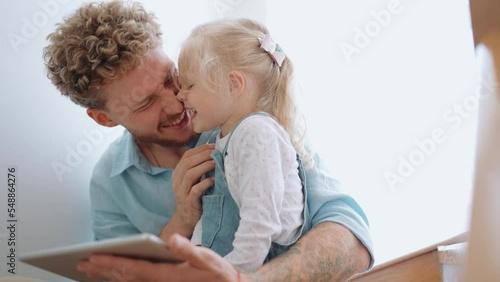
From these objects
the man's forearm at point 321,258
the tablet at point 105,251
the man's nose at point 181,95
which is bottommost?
the man's forearm at point 321,258

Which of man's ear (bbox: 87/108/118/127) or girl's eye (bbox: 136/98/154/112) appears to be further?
man's ear (bbox: 87/108/118/127)

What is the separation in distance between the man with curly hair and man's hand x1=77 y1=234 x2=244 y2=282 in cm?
16

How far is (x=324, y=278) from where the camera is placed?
1.61m

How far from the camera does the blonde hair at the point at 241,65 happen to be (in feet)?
5.27

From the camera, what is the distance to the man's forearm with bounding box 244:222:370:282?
153 centimetres

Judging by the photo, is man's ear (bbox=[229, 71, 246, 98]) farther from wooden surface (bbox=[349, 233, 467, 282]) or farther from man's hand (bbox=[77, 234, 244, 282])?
wooden surface (bbox=[349, 233, 467, 282])

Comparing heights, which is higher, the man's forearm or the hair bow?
the hair bow

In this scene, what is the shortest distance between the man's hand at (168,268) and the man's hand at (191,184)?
1.13ft

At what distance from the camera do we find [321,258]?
5.27ft

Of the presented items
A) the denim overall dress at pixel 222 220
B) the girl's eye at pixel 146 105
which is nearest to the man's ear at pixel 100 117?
the girl's eye at pixel 146 105

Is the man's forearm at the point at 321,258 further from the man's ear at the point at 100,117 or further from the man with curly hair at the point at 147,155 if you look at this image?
the man's ear at the point at 100,117

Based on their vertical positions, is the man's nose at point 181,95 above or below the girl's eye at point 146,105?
above

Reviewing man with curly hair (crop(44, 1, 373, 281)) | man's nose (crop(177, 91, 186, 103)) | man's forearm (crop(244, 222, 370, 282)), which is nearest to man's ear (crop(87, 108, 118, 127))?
man with curly hair (crop(44, 1, 373, 281))

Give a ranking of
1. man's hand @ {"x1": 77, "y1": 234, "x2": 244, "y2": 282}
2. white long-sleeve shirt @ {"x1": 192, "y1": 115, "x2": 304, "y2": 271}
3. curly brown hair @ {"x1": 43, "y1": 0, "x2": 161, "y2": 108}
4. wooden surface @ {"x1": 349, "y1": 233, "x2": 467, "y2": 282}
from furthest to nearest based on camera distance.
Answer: wooden surface @ {"x1": 349, "y1": 233, "x2": 467, "y2": 282} → curly brown hair @ {"x1": 43, "y1": 0, "x2": 161, "y2": 108} → white long-sleeve shirt @ {"x1": 192, "y1": 115, "x2": 304, "y2": 271} → man's hand @ {"x1": 77, "y1": 234, "x2": 244, "y2": 282}
